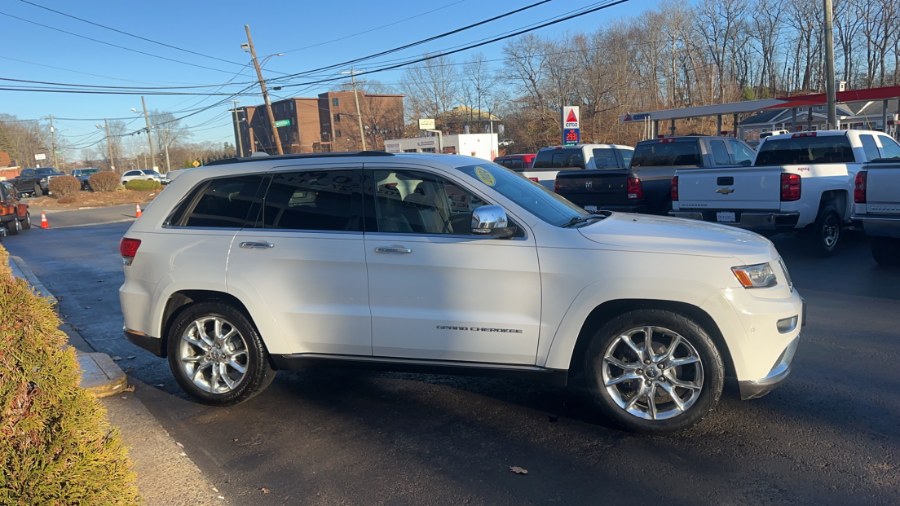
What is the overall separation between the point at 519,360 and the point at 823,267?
7.10 m

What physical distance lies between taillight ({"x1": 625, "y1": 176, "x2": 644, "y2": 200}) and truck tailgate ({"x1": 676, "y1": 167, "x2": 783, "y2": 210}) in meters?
1.44

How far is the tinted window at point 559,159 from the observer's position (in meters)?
15.0

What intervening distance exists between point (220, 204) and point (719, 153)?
1090 cm

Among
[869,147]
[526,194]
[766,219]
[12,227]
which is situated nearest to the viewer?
[526,194]

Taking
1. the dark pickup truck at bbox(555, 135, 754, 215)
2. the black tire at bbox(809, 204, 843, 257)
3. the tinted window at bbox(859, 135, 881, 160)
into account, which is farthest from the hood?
the tinted window at bbox(859, 135, 881, 160)

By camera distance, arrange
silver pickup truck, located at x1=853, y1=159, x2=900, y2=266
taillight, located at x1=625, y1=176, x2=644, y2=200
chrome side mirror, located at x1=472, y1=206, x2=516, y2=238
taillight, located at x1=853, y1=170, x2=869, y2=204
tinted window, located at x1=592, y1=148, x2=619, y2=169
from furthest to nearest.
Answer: tinted window, located at x1=592, y1=148, x2=619, y2=169 < taillight, located at x1=625, y1=176, x2=644, y2=200 < taillight, located at x1=853, y1=170, x2=869, y2=204 < silver pickup truck, located at x1=853, y1=159, x2=900, y2=266 < chrome side mirror, located at x1=472, y1=206, x2=516, y2=238

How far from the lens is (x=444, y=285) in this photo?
4.14 metres

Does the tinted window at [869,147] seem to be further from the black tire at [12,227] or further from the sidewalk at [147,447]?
the black tire at [12,227]

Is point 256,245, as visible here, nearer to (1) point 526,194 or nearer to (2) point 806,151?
(1) point 526,194

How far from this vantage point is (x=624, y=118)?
2677cm

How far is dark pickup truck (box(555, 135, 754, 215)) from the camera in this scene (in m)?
12.2

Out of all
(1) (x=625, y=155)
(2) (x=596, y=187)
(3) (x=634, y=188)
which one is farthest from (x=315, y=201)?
(1) (x=625, y=155)

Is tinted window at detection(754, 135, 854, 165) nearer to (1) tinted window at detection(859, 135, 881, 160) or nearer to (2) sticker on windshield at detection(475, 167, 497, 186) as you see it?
(1) tinted window at detection(859, 135, 881, 160)

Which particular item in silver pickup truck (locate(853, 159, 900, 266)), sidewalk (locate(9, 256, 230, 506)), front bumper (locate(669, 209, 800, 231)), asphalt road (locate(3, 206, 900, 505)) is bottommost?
asphalt road (locate(3, 206, 900, 505))
